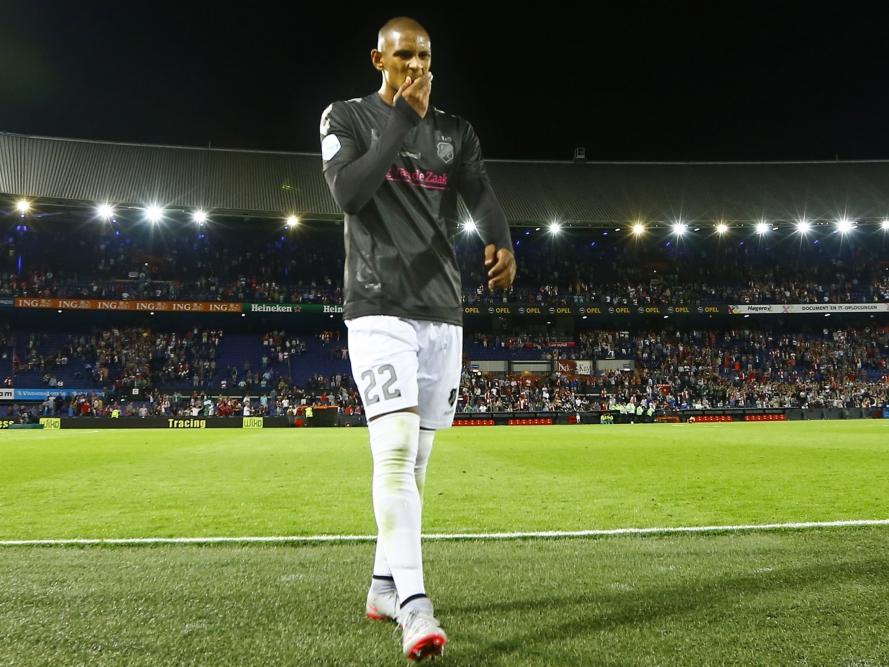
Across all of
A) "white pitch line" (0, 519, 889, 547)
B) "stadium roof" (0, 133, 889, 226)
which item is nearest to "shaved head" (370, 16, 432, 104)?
"white pitch line" (0, 519, 889, 547)

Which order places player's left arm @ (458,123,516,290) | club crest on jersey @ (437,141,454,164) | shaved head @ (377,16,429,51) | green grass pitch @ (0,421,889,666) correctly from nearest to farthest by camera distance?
green grass pitch @ (0,421,889,666) < shaved head @ (377,16,429,51) < club crest on jersey @ (437,141,454,164) < player's left arm @ (458,123,516,290)

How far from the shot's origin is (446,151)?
3.17 metres

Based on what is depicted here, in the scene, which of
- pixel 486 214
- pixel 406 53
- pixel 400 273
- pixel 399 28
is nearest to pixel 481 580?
pixel 400 273

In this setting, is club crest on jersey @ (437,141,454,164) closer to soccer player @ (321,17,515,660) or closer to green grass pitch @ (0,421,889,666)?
soccer player @ (321,17,515,660)

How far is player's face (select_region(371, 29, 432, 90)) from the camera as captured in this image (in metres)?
2.78

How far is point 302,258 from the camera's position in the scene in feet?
149

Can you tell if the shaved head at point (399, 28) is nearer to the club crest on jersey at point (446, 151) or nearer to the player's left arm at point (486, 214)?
the club crest on jersey at point (446, 151)

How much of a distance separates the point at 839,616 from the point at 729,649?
2.28 feet

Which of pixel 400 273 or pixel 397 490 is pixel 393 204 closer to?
pixel 400 273

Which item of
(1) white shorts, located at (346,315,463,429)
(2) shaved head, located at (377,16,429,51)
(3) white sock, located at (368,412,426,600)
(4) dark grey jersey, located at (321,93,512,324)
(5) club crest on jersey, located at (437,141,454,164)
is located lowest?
(3) white sock, located at (368,412,426,600)

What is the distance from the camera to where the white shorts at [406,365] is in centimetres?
274

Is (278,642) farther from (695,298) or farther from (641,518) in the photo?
(695,298)

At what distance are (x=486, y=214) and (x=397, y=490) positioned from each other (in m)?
1.52

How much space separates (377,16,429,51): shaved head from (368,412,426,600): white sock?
168 cm
